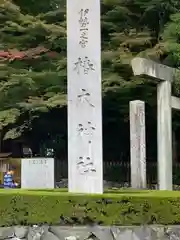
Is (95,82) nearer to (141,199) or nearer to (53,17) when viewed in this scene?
(141,199)

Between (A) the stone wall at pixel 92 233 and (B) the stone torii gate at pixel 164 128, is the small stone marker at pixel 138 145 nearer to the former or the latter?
(B) the stone torii gate at pixel 164 128

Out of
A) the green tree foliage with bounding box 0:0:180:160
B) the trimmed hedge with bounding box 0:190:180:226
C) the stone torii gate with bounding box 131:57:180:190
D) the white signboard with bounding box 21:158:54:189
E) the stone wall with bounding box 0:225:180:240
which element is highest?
the green tree foliage with bounding box 0:0:180:160

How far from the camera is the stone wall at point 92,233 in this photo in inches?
262

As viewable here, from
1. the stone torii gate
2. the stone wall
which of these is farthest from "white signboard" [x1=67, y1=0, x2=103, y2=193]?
the stone torii gate

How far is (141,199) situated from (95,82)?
6.62ft

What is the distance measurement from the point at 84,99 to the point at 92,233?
2105 millimetres

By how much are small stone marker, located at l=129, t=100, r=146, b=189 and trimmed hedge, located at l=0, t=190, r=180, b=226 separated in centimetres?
594

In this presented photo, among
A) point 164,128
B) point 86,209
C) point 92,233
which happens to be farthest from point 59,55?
point 92,233

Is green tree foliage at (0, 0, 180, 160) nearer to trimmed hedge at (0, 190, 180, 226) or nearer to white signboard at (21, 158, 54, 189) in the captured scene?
white signboard at (21, 158, 54, 189)

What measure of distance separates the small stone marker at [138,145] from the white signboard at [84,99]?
5351mm

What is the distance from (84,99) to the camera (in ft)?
24.8

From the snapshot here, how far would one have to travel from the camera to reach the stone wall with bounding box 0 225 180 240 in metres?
6.65

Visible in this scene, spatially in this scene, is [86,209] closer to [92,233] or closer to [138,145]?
[92,233]

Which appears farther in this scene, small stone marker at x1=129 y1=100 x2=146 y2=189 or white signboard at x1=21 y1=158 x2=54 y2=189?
small stone marker at x1=129 y1=100 x2=146 y2=189
